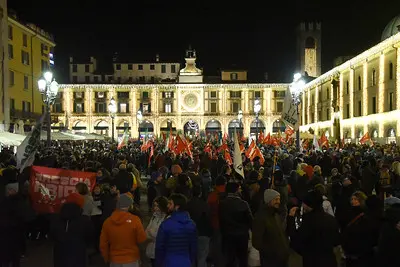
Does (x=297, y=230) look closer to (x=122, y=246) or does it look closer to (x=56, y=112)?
(x=122, y=246)

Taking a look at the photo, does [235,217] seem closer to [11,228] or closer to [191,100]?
[11,228]

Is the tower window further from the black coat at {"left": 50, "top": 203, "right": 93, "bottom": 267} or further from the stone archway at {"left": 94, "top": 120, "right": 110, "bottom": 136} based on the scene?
the black coat at {"left": 50, "top": 203, "right": 93, "bottom": 267}

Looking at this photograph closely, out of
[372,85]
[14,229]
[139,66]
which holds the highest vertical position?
[139,66]

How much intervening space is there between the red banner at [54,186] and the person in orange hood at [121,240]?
3885 millimetres

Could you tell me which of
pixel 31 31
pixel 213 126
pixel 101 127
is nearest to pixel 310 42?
pixel 213 126

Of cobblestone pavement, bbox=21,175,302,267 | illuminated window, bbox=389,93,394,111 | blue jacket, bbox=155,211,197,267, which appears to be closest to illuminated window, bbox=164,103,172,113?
illuminated window, bbox=389,93,394,111

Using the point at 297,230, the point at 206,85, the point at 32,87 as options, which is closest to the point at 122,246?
the point at 297,230

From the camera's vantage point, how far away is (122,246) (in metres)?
6.15

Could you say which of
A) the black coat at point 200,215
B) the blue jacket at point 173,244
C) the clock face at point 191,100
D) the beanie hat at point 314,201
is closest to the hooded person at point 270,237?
the beanie hat at point 314,201

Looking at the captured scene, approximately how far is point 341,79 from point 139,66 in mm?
40628

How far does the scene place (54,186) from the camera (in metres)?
10.0

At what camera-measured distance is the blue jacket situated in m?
5.91

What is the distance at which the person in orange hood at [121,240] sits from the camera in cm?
614

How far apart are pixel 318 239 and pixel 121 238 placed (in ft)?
7.80
